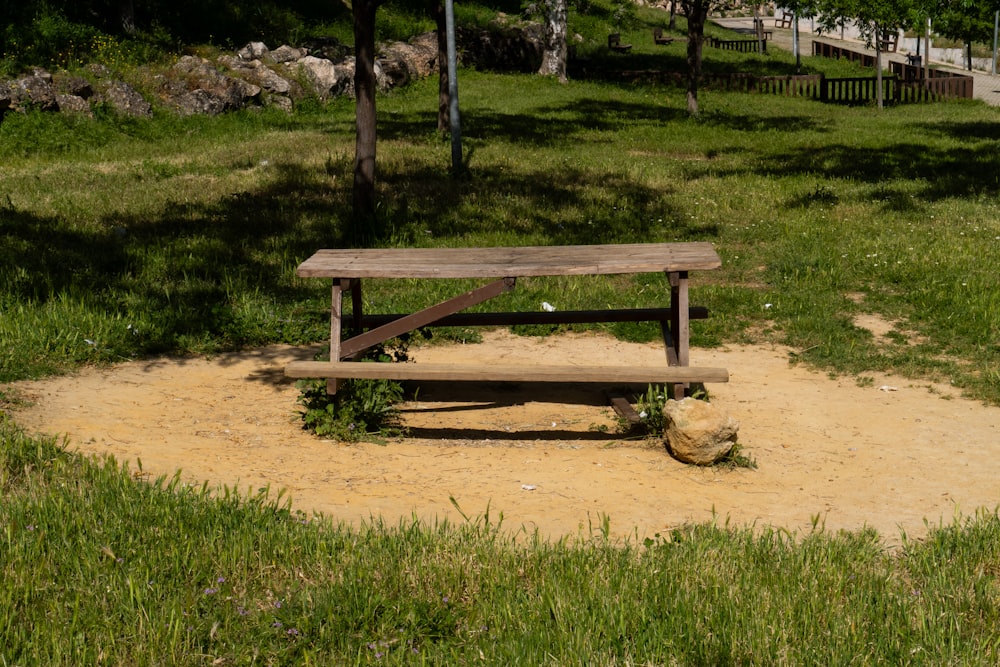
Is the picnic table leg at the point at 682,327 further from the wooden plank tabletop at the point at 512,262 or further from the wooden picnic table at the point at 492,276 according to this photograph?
the wooden plank tabletop at the point at 512,262

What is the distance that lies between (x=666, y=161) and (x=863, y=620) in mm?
15745

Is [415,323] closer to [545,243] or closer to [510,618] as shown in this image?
[510,618]

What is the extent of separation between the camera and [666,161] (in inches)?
768

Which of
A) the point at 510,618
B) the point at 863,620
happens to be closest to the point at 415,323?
the point at 510,618

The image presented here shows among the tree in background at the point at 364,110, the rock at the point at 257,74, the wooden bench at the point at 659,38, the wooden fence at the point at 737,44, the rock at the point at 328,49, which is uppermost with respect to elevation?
the wooden fence at the point at 737,44

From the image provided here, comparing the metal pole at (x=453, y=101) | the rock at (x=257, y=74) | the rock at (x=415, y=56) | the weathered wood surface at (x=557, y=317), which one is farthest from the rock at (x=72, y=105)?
the weathered wood surface at (x=557, y=317)

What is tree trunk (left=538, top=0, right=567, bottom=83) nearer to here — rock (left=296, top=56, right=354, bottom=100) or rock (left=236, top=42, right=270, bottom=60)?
rock (left=296, top=56, right=354, bottom=100)

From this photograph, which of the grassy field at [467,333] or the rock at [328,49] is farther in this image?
the rock at [328,49]

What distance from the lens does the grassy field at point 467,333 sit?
433 centimetres

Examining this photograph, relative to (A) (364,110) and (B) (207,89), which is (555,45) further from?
(A) (364,110)

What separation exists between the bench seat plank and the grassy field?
3.91ft

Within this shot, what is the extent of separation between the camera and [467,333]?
32.0 feet

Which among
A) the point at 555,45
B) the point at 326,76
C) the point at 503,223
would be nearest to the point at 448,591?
the point at 503,223

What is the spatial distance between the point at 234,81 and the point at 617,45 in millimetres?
20490
